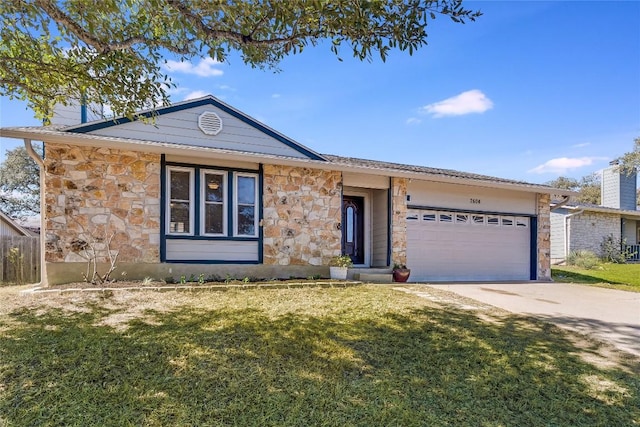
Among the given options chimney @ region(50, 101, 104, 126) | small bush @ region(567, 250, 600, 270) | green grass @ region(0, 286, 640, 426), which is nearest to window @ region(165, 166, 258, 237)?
chimney @ region(50, 101, 104, 126)

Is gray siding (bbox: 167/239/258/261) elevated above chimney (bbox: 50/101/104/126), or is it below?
below

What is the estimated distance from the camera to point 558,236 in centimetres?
1792

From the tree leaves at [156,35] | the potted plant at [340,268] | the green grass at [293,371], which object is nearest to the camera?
the green grass at [293,371]

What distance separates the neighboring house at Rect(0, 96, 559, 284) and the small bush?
4810 mm

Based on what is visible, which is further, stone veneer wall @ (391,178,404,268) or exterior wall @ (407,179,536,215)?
exterior wall @ (407,179,536,215)

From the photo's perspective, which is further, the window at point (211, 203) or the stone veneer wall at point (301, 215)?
the stone veneer wall at point (301, 215)

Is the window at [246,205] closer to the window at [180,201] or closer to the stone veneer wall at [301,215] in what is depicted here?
the stone veneer wall at [301,215]

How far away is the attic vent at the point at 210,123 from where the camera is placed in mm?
8844

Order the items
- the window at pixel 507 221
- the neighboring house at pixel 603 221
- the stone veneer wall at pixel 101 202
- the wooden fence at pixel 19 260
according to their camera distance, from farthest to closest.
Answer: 1. the neighboring house at pixel 603 221
2. the window at pixel 507 221
3. the wooden fence at pixel 19 260
4. the stone veneer wall at pixel 101 202

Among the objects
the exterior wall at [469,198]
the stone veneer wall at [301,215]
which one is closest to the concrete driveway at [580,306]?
the exterior wall at [469,198]

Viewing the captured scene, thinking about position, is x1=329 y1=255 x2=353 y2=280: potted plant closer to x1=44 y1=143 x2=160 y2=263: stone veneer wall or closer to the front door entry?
the front door entry

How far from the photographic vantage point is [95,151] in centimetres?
760

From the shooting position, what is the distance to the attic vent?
29.0ft

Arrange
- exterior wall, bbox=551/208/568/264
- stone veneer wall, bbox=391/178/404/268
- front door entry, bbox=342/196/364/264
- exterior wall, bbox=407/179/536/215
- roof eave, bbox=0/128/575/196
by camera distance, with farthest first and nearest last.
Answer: exterior wall, bbox=551/208/568/264 < front door entry, bbox=342/196/364/264 < exterior wall, bbox=407/179/536/215 < stone veneer wall, bbox=391/178/404/268 < roof eave, bbox=0/128/575/196
